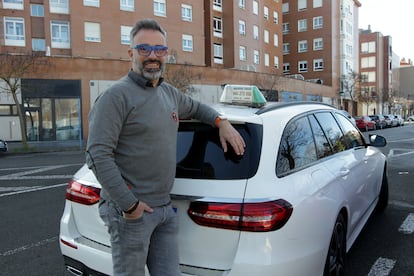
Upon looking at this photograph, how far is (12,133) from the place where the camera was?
2664cm

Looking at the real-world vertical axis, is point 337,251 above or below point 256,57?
below

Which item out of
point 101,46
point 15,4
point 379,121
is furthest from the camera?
point 379,121

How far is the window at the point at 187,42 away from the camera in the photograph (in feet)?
118

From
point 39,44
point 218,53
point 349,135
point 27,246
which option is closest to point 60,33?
point 39,44

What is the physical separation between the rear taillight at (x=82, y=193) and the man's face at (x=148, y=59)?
1034 mm

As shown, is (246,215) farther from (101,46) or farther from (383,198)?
(101,46)

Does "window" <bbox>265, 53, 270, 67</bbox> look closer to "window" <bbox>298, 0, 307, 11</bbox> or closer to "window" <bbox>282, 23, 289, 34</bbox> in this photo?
"window" <bbox>282, 23, 289, 34</bbox>

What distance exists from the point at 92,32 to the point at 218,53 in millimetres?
14662

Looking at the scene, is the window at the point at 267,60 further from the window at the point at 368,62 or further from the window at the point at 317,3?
the window at the point at 368,62

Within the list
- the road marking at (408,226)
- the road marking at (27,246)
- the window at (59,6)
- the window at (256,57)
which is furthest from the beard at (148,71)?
the window at (256,57)

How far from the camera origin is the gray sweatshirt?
6.50 ft

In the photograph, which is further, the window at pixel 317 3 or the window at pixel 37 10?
the window at pixel 317 3

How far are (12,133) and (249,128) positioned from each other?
27.4 meters

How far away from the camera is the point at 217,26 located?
4178 cm
